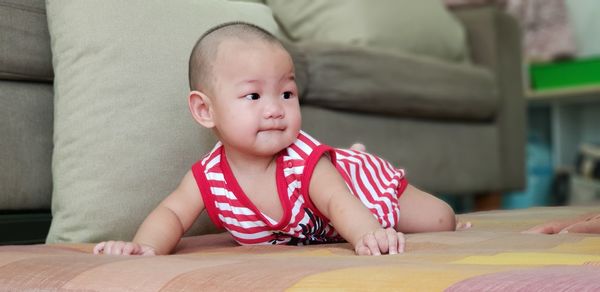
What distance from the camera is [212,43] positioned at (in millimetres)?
1146

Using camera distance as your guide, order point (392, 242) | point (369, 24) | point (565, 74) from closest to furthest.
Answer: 1. point (392, 242)
2. point (369, 24)
3. point (565, 74)

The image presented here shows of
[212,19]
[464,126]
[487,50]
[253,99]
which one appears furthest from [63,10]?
[487,50]

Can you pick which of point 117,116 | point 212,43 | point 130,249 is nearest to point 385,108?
point 117,116

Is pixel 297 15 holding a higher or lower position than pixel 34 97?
higher

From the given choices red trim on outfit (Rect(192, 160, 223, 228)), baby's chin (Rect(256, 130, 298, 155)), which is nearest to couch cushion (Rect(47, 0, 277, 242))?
red trim on outfit (Rect(192, 160, 223, 228))

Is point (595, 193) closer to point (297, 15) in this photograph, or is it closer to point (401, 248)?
point (297, 15)

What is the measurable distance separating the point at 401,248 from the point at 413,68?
1.38 metres

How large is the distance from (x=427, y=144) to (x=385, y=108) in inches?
9.1

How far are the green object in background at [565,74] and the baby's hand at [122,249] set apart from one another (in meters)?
3.02

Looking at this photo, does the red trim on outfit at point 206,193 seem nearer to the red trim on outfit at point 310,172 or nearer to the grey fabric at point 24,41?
the red trim on outfit at point 310,172

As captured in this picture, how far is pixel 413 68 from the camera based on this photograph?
89.7 inches

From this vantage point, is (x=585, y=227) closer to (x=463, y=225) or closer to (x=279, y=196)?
(x=463, y=225)

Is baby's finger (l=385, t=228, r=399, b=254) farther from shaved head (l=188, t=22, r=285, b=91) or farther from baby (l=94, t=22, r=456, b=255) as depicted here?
shaved head (l=188, t=22, r=285, b=91)

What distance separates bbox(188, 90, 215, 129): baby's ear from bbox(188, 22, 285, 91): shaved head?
0.03 feet
